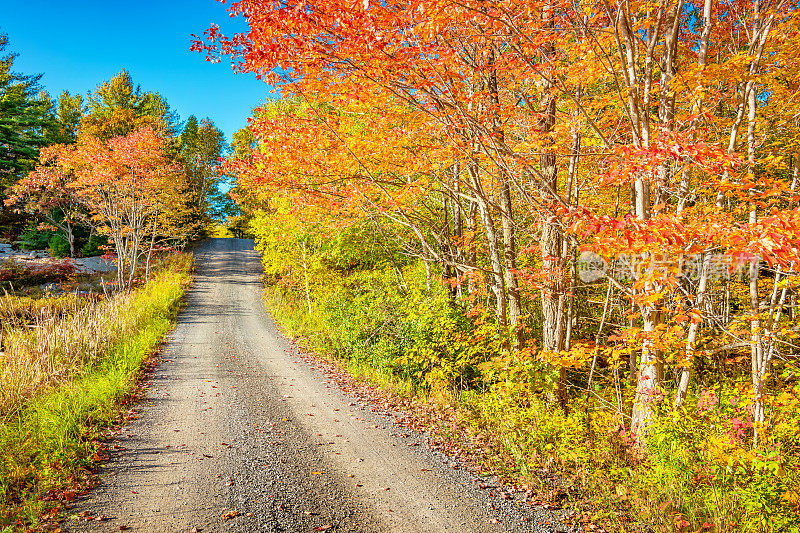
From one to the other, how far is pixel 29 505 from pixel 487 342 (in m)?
6.55

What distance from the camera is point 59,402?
214 inches

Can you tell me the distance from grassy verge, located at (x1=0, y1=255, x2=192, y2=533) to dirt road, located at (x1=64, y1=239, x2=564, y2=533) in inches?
13.3

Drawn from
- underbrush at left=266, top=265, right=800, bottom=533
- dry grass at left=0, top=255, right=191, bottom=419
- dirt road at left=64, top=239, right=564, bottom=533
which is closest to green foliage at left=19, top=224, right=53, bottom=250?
dry grass at left=0, top=255, right=191, bottom=419

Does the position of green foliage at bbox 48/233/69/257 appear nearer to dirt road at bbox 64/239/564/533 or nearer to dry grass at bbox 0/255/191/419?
dry grass at bbox 0/255/191/419

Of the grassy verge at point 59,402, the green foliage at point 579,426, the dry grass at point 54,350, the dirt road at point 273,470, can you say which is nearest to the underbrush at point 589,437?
the green foliage at point 579,426

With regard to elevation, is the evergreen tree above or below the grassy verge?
above

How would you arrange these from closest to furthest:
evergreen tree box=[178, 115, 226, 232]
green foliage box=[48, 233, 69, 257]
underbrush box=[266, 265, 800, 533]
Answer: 1. underbrush box=[266, 265, 800, 533]
2. green foliage box=[48, 233, 69, 257]
3. evergreen tree box=[178, 115, 226, 232]

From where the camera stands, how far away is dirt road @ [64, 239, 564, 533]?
12.2ft

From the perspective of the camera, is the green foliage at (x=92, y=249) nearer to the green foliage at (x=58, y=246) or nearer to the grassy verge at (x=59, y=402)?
the green foliage at (x=58, y=246)

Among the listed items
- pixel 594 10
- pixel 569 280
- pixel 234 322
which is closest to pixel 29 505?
pixel 569 280

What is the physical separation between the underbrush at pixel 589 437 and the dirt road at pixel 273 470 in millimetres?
749

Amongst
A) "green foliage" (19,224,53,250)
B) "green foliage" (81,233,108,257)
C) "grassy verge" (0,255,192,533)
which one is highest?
"green foliage" (19,224,53,250)

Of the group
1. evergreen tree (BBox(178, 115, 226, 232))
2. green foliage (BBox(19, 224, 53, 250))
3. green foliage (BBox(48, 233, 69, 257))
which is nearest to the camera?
green foliage (BBox(48, 233, 69, 257))

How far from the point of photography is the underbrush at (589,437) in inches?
144
